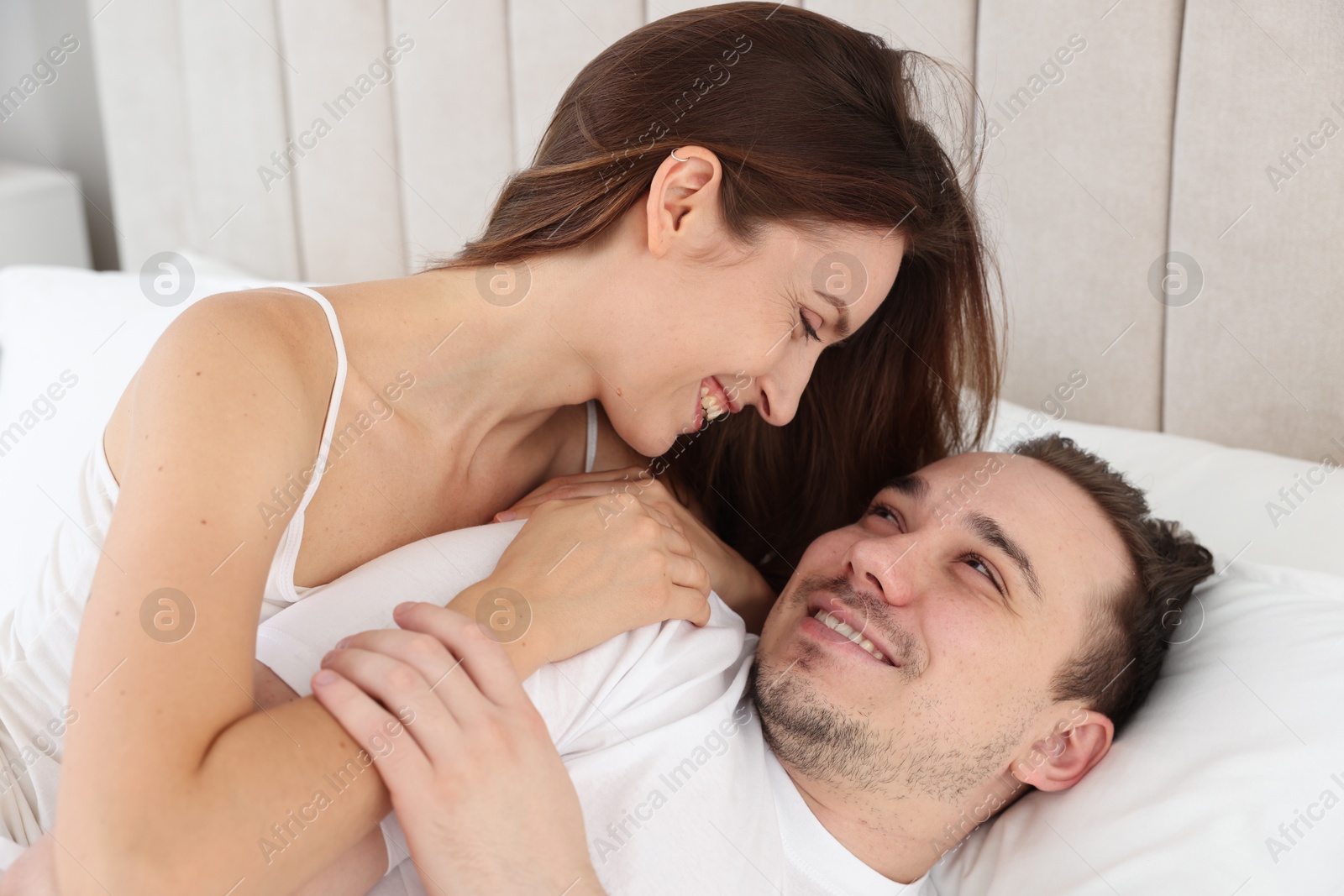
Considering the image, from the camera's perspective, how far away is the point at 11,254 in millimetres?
2701

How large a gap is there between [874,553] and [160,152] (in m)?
2.15

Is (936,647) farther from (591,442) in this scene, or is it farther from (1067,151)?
(1067,151)

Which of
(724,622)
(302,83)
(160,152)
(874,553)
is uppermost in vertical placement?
(302,83)

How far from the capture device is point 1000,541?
1245 millimetres

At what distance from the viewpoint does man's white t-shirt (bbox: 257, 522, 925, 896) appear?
1033mm

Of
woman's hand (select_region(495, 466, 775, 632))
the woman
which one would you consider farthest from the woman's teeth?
woman's hand (select_region(495, 466, 775, 632))

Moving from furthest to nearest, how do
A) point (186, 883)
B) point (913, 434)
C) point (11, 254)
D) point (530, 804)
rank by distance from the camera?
point (11, 254), point (913, 434), point (530, 804), point (186, 883)

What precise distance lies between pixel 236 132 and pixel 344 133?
1.06 feet

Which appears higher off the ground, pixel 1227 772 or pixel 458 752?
pixel 458 752

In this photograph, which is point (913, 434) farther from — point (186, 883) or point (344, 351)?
point (186, 883)

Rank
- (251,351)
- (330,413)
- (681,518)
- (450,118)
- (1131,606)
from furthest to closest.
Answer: (450,118) → (681,518) → (1131,606) → (330,413) → (251,351)

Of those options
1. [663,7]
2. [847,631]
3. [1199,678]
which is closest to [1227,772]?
[1199,678]

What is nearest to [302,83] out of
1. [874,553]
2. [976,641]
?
[874,553]

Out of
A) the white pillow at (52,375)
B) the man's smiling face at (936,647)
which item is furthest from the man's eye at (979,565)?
the white pillow at (52,375)
